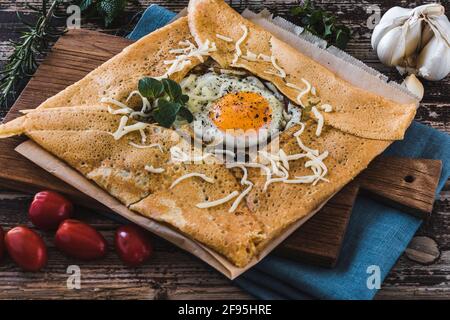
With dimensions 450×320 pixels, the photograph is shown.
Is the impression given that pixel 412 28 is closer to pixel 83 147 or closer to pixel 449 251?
pixel 449 251

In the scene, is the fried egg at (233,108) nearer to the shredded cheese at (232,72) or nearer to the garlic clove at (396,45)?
the shredded cheese at (232,72)

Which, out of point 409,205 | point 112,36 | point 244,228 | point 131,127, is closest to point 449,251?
point 409,205

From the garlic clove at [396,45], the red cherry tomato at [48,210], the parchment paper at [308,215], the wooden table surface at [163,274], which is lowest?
the wooden table surface at [163,274]

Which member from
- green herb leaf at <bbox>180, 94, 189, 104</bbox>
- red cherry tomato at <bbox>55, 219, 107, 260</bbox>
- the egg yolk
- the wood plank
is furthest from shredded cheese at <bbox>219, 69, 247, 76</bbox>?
red cherry tomato at <bbox>55, 219, 107, 260</bbox>

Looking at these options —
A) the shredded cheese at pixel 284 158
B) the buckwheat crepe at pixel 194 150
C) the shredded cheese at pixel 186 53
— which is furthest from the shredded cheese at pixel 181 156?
the shredded cheese at pixel 186 53

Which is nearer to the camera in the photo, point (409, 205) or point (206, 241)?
point (206, 241)

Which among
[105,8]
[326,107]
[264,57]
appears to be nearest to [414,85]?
[326,107]
